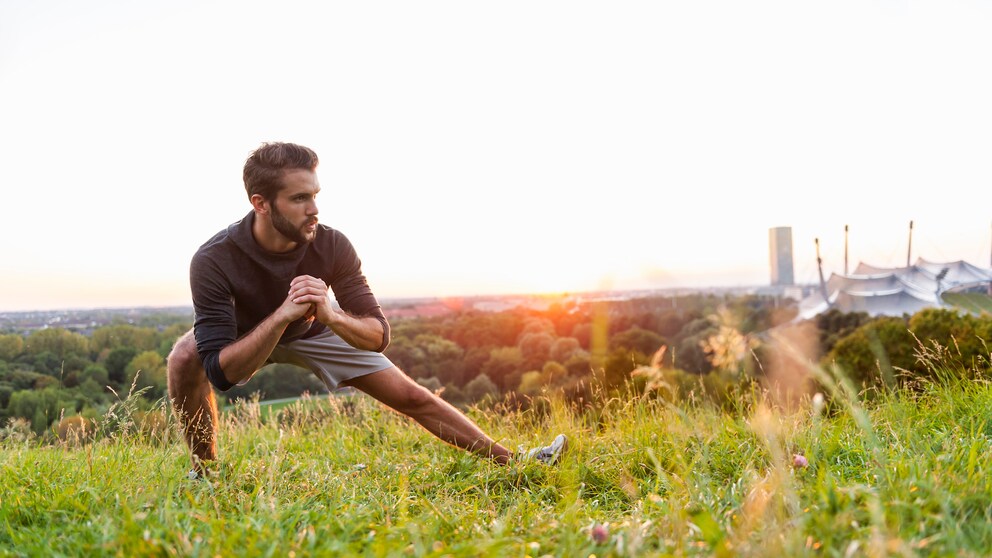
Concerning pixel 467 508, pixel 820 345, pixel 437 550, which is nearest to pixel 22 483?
pixel 467 508

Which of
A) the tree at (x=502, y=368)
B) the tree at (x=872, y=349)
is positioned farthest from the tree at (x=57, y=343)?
the tree at (x=502, y=368)

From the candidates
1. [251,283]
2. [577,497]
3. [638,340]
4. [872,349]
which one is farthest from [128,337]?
[638,340]

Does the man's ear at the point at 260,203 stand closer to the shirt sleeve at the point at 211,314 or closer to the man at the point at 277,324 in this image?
the man at the point at 277,324

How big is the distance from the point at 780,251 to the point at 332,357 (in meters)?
32.9

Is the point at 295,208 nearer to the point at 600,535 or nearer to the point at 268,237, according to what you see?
the point at 268,237

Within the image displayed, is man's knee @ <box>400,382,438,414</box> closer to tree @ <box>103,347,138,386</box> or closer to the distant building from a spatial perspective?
tree @ <box>103,347,138,386</box>

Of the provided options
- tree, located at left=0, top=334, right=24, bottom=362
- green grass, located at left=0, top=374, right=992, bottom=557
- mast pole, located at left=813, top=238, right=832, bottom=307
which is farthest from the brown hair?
mast pole, located at left=813, top=238, right=832, bottom=307

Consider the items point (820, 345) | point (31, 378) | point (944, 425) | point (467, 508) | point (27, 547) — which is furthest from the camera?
point (820, 345)

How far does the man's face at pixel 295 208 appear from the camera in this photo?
3770mm

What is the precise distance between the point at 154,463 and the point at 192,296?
2.94ft

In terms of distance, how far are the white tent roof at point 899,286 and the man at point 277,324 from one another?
44.8m

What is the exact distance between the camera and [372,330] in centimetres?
396

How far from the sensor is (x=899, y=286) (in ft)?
152

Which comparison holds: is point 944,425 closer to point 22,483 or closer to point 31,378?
point 22,483
